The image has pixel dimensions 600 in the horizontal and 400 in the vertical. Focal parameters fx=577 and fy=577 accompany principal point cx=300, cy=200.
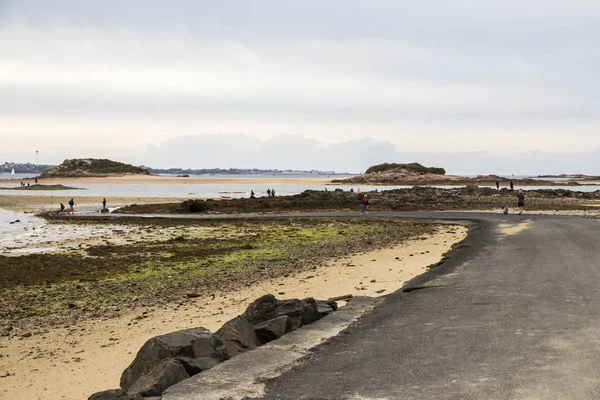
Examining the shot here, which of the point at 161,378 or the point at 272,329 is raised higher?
the point at 161,378

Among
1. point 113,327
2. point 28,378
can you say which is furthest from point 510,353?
point 113,327

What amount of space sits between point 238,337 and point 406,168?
178070 millimetres

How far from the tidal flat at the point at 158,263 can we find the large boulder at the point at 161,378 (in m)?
7.88

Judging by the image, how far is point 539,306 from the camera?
39.0 ft

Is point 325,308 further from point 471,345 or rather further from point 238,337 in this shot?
point 471,345

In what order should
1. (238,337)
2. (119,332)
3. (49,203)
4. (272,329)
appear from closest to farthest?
(238,337) < (272,329) < (119,332) < (49,203)

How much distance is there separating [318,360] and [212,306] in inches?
314

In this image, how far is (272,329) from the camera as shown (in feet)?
34.6

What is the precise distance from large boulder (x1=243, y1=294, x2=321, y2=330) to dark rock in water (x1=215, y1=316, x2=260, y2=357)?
109 cm

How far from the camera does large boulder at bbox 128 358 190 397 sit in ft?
24.0

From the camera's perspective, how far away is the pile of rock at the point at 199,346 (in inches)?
299

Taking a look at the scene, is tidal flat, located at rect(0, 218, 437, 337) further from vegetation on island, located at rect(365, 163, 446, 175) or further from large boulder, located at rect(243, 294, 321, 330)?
vegetation on island, located at rect(365, 163, 446, 175)

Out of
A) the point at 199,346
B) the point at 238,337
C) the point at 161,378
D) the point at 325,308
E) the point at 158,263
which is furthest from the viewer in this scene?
the point at 158,263

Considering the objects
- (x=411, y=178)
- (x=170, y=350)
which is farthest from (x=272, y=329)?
(x=411, y=178)
